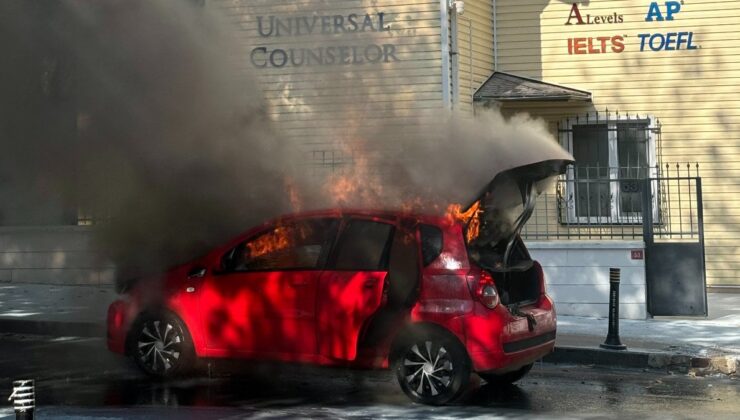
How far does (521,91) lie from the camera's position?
15148 mm

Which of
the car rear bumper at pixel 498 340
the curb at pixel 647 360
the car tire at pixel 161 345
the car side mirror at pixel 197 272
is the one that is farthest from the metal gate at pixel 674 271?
the car tire at pixel 161 345

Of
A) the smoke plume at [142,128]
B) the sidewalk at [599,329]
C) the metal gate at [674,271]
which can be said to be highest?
the smoke plume at [142,128]

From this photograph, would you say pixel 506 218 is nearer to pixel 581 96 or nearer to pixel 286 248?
pixel 286 248

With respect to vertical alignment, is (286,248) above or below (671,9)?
below

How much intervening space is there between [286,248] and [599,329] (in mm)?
5215

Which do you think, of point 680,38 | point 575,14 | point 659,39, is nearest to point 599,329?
point 659,39

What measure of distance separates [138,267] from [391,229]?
11.1 ft

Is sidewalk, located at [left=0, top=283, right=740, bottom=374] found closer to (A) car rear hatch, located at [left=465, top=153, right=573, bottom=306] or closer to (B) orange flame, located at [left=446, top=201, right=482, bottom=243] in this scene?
(A) car rear hatch, located at [left=465, top=153, right=573, bottom=306]

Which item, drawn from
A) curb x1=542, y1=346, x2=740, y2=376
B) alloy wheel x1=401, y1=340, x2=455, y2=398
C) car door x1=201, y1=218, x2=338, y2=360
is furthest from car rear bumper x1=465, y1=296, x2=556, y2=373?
curb x1=542, y1=346, x2=740, y2=376

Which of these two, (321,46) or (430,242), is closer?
(430,242)

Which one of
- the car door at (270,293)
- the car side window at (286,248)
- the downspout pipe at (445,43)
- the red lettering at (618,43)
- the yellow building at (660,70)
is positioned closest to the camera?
the car door at (270,293)

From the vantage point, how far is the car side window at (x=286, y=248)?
791 cm

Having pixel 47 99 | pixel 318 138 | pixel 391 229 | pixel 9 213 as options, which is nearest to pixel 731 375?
pixel 391 229

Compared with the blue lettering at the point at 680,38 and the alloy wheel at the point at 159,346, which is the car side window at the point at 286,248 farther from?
the blue lettering at the point at 680,38
